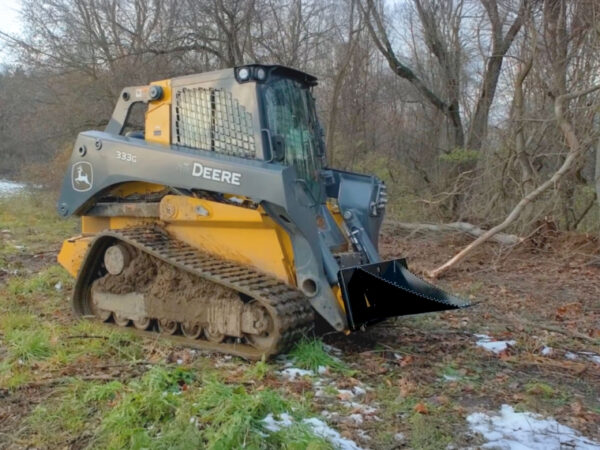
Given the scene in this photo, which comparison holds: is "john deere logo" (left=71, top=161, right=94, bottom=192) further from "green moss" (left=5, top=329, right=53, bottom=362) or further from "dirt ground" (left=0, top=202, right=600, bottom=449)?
"green moss" (left=5, top=329, right=53, bottom=362)

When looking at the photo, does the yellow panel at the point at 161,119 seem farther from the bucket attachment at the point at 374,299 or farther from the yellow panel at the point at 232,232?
the bucket attachment at the point at 374,299

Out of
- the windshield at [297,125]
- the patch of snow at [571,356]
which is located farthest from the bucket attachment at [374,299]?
the windshield at [297,125]

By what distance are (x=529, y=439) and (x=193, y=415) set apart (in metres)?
1.78

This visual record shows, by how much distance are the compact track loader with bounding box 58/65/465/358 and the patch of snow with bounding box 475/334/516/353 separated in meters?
0.48

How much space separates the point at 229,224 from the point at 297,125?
1.15 m

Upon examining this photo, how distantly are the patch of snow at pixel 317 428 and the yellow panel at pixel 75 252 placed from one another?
3038 mm

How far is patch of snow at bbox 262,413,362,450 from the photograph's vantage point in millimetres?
3186

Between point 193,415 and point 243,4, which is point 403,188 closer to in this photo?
point 243,4

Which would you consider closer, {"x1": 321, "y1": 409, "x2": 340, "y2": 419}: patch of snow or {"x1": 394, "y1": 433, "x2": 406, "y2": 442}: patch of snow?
{"x1": 394, "y1": 433, "x2": 406, "y2": 442}: patch of snow

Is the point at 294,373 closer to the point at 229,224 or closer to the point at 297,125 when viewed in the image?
the point at 229,224

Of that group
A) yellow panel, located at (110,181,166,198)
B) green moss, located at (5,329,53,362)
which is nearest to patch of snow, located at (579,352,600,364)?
yellow panel, located at (110,181,166,198)

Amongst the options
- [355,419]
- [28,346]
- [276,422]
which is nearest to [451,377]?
[355,419]

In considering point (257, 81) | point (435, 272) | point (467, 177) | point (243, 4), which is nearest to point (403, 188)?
point (467, 177)

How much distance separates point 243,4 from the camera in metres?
15.8
